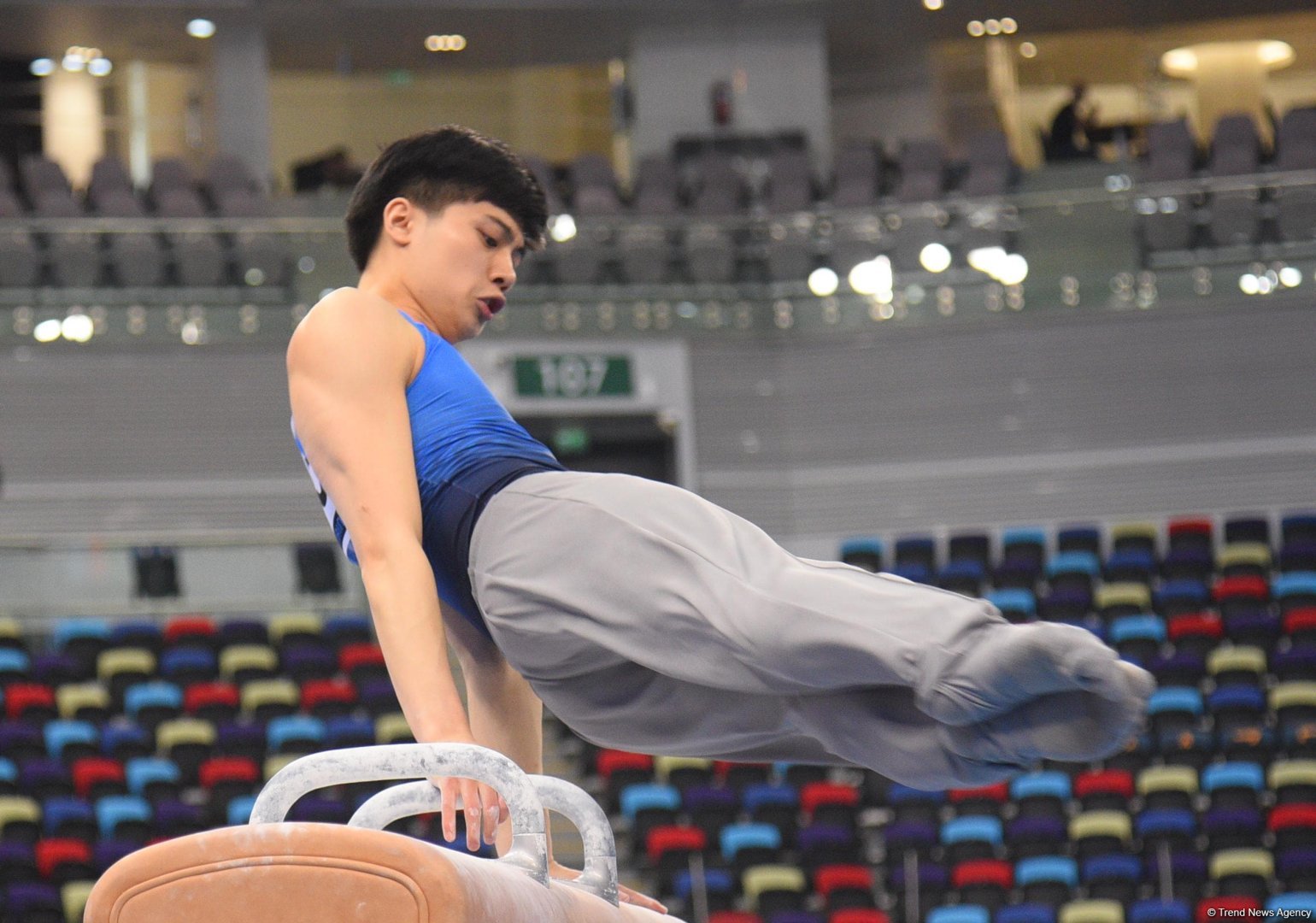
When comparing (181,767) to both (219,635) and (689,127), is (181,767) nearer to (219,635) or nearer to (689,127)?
(219,635)

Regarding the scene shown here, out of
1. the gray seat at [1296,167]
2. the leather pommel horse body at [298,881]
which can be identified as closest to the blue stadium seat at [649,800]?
the gray seat at [1296,167]

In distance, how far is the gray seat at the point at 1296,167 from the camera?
1358 cm

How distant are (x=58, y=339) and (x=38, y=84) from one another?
5.07 m

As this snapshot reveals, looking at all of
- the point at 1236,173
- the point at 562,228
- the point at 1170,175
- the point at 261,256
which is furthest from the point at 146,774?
the point at 1236,173


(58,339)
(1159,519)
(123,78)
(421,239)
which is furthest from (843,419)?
(421,239)

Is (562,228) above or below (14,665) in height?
above

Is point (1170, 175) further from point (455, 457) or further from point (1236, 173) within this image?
point (455, 457)

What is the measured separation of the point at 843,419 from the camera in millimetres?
15016

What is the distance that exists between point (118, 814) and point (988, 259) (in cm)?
789

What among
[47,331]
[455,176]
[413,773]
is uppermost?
[47,331]

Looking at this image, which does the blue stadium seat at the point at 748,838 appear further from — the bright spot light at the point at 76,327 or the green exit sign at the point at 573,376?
the bright spot light at the point at 76,327

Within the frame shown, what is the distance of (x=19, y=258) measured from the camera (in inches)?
533

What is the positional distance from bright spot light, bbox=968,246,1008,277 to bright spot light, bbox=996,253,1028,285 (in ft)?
0.12

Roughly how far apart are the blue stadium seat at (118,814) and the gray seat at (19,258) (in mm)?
5166
